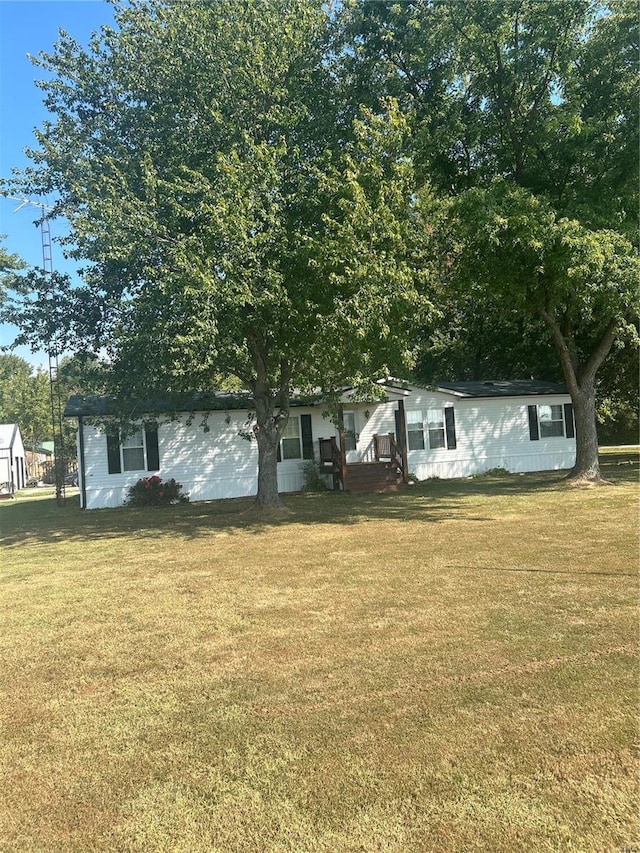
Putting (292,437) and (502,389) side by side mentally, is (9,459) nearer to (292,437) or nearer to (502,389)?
(292,437)

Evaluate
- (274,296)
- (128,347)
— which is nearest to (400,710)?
(274,296)

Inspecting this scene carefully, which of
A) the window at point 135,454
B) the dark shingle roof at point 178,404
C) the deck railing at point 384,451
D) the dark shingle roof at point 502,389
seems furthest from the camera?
the dark shingle roof at point 502,389

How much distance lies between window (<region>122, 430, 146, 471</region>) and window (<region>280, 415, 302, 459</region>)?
14.0 feet

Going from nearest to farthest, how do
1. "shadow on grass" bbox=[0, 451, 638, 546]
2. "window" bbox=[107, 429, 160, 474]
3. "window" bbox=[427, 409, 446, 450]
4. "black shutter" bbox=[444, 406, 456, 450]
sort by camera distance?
"shadow on grass" bbox=[0, 451, 638, 546] < "window" bbox=[107, 429, 160, 474] < "window" bbox=[427, 409, 446, 450] < "black shutter" bbox=[444, 406, 456, 450]

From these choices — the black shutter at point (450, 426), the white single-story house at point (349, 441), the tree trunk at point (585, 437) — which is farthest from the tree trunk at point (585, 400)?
the black shutter at point (450, 426)

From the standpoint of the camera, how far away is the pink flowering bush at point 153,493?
18141 millimetres

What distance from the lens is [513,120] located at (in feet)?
47.9

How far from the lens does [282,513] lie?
45.6 ft

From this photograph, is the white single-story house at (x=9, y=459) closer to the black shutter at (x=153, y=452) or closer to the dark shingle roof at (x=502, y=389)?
the black shutter at (x=153, y=452)

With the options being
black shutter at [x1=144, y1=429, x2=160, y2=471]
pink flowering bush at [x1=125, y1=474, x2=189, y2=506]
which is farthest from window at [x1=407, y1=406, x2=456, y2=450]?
black shutter at [x1=144, y1=429, x2=160, y2=471]

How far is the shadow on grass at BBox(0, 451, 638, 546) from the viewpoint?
1228 cm

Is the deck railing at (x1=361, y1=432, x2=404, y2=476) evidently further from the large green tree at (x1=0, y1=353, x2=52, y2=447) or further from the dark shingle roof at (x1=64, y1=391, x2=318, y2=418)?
the large green tree at (x1=0, y1=353, x2=52, y2=447)

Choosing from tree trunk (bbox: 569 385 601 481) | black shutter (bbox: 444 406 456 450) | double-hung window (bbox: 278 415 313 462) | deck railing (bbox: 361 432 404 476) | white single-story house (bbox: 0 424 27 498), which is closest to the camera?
tree trunk (bbox: 569 385 601 481)

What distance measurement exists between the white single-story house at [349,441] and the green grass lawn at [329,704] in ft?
30.7
